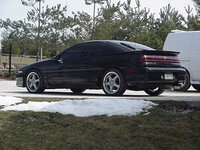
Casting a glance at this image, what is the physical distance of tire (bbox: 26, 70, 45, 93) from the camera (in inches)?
486

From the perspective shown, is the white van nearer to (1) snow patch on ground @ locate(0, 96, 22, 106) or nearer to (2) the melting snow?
(2) the melting snow

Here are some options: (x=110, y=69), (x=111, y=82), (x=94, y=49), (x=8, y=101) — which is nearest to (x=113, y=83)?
(x=111, y=82)

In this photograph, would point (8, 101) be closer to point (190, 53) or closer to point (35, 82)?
point (35, 82)

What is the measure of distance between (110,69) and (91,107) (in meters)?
3.39

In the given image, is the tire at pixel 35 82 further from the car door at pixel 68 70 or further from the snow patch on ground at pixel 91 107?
the snow patch on ground at pixel 91 107

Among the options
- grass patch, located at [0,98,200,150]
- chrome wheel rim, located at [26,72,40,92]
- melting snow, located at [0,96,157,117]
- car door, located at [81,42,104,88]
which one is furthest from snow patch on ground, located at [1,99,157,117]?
chrome wheel rim, located at [26,72,40,92]

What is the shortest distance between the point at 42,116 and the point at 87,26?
28.7 metres

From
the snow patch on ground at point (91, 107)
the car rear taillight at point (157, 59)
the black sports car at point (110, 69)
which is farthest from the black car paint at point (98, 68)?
the snow patch on ground at point (91, 107)

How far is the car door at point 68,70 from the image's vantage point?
11492 mm

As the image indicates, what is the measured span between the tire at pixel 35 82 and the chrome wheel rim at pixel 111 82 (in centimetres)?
232

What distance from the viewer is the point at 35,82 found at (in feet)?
41.2

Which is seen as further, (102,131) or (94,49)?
(94,49)

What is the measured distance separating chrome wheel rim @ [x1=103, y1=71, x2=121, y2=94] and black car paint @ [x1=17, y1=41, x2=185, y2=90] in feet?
0.65

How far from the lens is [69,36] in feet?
122
